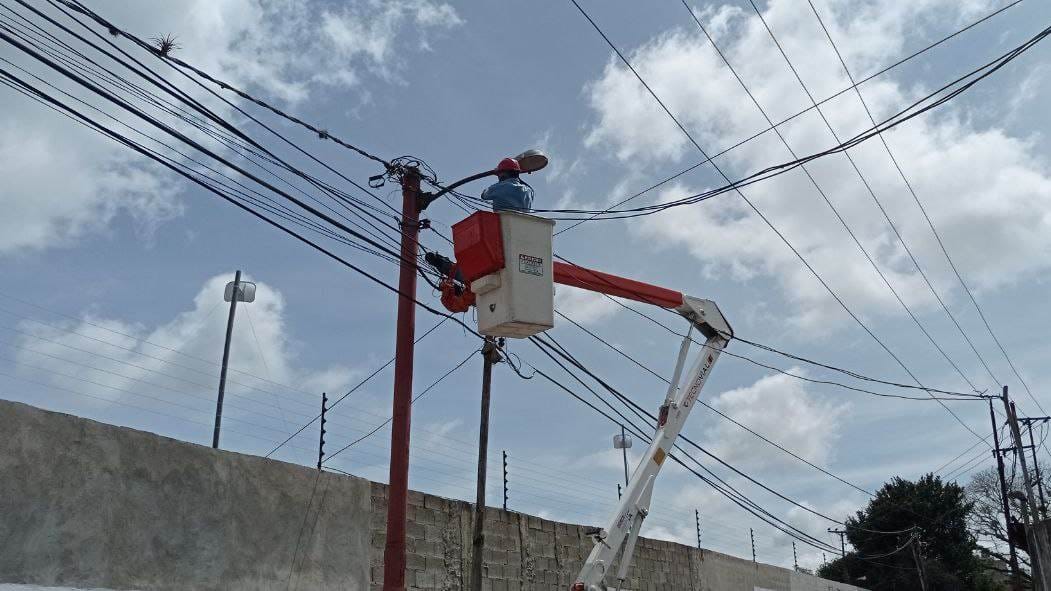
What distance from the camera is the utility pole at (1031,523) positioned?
33812 millimetres

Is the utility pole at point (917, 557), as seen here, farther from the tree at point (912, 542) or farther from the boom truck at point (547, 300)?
the boom truck at point (547, 300)

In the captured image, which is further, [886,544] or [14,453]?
[886,544]

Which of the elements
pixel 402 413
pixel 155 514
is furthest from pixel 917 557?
pixel 155 514

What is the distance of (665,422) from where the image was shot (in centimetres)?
1330

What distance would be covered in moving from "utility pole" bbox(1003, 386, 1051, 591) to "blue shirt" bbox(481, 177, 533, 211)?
31806 mm

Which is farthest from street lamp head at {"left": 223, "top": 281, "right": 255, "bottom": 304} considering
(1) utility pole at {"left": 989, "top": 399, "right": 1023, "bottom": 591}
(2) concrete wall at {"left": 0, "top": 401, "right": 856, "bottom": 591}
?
(1) utility pole at {"left": 989, "top": 399, "right": 1023, "bottom": 591}

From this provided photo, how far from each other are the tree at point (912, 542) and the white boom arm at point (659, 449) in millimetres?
35924

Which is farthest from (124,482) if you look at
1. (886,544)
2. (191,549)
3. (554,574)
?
(886,544)

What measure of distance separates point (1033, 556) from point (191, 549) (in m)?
34.0

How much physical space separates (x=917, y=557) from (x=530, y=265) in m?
41.9

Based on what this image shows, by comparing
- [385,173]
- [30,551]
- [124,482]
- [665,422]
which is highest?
[385,173]

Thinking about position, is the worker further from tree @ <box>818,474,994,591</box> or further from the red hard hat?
tree @ <box>818,474,994,591</box>

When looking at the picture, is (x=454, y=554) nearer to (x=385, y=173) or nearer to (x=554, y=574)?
(x=554, y=574)

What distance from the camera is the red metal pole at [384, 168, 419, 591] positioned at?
10.3 m
